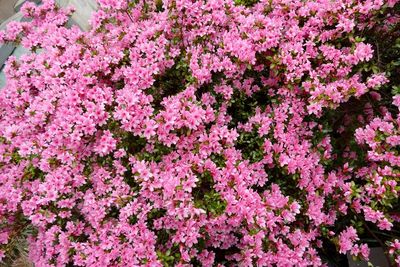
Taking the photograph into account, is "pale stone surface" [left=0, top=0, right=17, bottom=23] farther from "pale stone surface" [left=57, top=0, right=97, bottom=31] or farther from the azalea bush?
the azalea bush

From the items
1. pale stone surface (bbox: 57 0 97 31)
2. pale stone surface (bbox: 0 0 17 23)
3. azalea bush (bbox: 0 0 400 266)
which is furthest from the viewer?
pale stone surface (bbox: 0 0 17 23)

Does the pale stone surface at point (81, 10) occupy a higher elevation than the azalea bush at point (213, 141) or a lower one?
higher

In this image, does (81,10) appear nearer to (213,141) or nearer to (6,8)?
(6,8)

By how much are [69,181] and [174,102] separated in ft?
3.38

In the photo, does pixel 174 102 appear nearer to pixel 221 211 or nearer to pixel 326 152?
pixel 221 211

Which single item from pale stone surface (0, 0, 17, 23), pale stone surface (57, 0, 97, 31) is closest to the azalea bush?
pale stone surface (57, 0, 97, 31)

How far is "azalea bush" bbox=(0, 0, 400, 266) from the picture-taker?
2.59m

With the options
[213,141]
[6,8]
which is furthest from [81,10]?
[213,141]

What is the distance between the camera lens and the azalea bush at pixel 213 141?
2.59 metres

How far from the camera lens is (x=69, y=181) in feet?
9.30

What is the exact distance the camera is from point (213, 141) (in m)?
2.67

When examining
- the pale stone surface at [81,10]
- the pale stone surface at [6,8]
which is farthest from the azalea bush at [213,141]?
the pale stone surface at [6,8]

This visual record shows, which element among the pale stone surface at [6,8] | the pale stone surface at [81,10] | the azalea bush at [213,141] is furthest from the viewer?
the pale stone surface at [6,8]

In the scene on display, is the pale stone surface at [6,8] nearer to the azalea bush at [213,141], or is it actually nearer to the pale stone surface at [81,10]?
the pale stone surface at [81,10]
